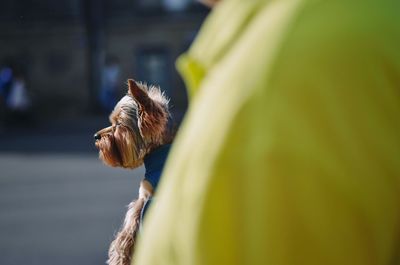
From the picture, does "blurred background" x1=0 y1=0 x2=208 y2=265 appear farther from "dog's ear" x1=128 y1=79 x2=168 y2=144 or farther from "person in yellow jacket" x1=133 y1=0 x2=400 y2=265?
"person in yellow jacket" x1=133 y1=0 x2=400 y2=265

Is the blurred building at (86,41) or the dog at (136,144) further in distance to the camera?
the blurred building at (86,41)

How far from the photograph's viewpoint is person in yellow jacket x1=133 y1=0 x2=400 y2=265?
122cm

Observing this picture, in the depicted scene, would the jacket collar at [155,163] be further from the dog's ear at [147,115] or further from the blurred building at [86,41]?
the blurred building at [86,41]

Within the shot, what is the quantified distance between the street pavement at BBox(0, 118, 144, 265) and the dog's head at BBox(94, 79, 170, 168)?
15.1 feet

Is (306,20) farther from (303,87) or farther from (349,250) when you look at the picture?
(349,250)

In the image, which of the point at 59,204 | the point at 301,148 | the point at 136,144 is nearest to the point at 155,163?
the point at 136,144

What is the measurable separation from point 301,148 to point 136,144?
208 centimetres

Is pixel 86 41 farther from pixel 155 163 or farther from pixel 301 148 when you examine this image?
pixel 301 148

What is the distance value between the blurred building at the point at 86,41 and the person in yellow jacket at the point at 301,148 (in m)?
26.0

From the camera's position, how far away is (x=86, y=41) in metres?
27.7

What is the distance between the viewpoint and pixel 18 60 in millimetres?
28234

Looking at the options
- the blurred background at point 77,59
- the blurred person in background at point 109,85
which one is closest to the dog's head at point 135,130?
the blurred background at point 77,59

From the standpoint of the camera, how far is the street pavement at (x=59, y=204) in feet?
27.6

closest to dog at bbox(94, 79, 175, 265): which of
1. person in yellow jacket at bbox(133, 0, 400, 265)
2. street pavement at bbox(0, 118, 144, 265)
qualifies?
person in yellow jacket at bbox(133, 0, 400, 265)
